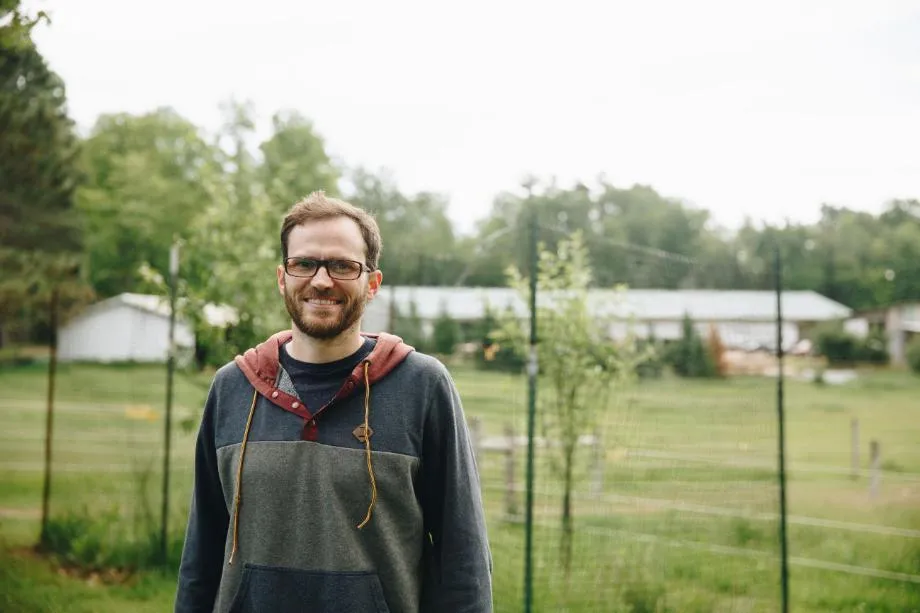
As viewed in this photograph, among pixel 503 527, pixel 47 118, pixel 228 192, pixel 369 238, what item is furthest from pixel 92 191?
pixel 369 238

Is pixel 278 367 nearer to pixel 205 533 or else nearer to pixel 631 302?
pixel 205 533

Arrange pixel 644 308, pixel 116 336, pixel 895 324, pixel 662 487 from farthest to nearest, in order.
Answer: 1. pixel 895 324
2. pixel 116 336
3. pixel 644 308
4. pixel 662 487

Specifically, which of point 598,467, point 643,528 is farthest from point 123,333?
point 643,528

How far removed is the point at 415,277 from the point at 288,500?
135 inches

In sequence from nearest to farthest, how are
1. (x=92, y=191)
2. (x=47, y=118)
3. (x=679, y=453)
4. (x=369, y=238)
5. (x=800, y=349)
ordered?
(x=369, y=238), (x=679, y=453), (x=47, y=118), (x=800, y=349), (x=92, y=191)

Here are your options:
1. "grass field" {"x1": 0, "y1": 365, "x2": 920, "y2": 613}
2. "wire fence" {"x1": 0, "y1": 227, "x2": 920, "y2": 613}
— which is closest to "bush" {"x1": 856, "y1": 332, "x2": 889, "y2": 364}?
"grass field" {"x1": 0, "y1": 365, "x2": 920, "y2": 613}

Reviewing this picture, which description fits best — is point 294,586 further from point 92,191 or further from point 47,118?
point 92,191

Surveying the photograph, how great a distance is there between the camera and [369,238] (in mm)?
2148

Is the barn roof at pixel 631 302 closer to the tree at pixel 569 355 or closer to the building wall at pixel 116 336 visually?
the tree at pixel 569 355

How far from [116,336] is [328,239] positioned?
6.47m

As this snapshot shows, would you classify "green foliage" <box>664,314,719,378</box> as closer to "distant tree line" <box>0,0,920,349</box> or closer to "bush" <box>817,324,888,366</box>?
"distant tree line" <box>0,0,920,349</box>

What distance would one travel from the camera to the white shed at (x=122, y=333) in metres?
7.26

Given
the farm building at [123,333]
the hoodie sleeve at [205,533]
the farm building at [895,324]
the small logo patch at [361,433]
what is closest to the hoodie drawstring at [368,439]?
the small logo patch at [361,433]

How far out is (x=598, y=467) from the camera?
532 cm
